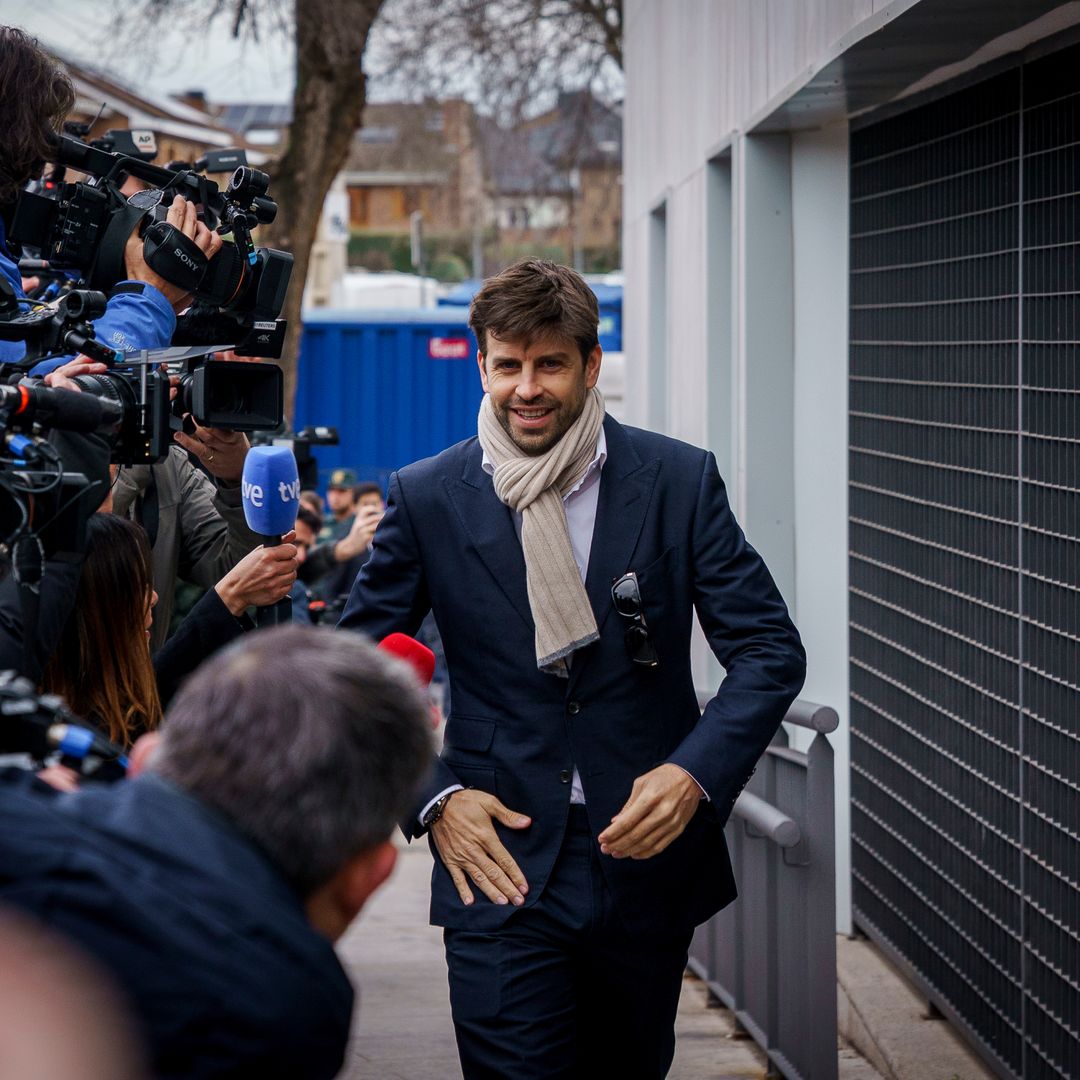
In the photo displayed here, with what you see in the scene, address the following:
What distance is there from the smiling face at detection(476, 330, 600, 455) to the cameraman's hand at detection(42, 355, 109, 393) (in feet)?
2.58

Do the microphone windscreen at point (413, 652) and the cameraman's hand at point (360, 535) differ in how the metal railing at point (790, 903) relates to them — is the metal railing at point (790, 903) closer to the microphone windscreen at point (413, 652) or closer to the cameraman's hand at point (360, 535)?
the microphone windscreen at point (413, 652)

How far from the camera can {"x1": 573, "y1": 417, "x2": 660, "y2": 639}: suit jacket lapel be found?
11.7ft

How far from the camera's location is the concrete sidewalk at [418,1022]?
5469 millimetres

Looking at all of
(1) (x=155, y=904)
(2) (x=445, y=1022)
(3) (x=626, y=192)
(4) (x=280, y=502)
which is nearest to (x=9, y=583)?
(4) (x=280, y=502)

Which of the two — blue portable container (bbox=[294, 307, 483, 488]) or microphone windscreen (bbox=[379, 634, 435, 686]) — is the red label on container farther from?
microphone windscreen (bbox=[379, 634, 435, 686])

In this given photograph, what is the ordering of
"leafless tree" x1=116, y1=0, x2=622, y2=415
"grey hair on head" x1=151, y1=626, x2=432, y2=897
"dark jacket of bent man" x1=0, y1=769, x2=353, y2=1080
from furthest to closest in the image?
"leafless tree" x1=116, y1=0, x2=622, y2=415 < "grey hair on head" x1=151, y1=626, x2=432, y2=897 < "dark jacket of bent man" x1=0, y1=769, x2=353, y2=1080

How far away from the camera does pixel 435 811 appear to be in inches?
137

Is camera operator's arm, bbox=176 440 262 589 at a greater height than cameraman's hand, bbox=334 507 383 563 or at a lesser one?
greater

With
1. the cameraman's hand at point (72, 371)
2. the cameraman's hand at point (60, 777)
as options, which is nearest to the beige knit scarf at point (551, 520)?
the cameraman's hand at point (72, 371)

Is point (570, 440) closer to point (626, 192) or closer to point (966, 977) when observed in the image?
point (966, 977)

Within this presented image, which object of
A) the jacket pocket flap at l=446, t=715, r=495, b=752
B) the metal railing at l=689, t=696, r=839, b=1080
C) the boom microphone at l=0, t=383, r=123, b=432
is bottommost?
the metal railing at l=689, t=696, r=839, b=1080

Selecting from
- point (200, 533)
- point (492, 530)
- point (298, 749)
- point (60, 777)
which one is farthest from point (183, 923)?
point (200, 533)

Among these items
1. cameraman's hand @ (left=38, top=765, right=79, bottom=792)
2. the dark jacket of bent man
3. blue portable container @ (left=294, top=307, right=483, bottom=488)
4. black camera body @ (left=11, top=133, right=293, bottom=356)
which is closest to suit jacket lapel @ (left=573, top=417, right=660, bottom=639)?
black camera body @ (left=11, top=133, right=293, bottom=356)

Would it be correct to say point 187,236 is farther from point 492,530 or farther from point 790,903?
point 790,903
